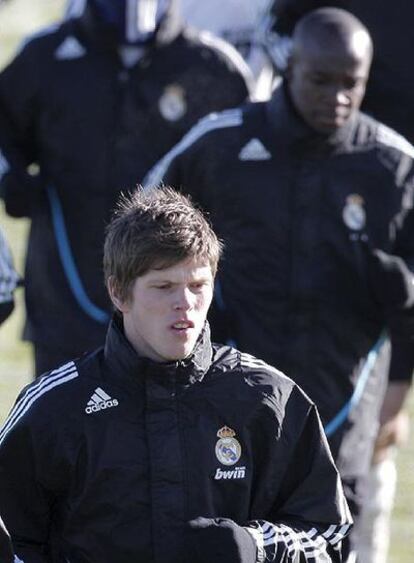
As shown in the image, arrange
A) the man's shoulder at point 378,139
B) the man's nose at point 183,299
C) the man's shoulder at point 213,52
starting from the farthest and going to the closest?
1. the man's shoulder at point 213,52
2. the man's shoulder at point 378,139
3. the man's nose at point 183,299

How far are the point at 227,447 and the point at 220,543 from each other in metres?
0.34

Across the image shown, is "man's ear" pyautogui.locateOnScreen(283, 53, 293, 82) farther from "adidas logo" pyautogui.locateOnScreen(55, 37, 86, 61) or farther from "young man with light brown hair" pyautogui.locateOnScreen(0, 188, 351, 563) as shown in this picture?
"young man with light brown hair" pyautogui.locateOnScreen(0, 188, 351, 563)

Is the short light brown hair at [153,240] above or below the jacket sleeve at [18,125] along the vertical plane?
above

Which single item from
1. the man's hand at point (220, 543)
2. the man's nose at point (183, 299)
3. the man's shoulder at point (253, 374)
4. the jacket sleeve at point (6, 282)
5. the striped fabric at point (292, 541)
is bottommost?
the jacket sleeve at point (6, 282)

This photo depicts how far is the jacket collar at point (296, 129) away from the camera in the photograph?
24.9 feet

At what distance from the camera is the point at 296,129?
760 centimetres

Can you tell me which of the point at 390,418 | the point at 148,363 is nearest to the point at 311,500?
the point at 148,363

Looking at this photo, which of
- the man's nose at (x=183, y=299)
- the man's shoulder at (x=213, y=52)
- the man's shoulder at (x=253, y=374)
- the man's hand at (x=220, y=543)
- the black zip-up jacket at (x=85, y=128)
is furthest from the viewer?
the man's shoulder at (x=213, y=52)

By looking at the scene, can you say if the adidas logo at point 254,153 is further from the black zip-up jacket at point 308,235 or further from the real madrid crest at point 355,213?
the real madrid crest at point 355,213

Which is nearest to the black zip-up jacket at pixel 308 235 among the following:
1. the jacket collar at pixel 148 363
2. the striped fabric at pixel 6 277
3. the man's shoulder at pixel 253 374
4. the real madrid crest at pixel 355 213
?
the real madrid crest at pixel 355 213

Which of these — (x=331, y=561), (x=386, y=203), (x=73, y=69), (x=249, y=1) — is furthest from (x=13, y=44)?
(x=331, y=561)

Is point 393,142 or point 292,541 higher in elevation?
point 393,142

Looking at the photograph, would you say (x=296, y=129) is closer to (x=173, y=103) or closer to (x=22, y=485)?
(x=173, y=103)

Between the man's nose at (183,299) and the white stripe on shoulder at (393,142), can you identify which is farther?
the white stripe on shoulder at (393,142)
